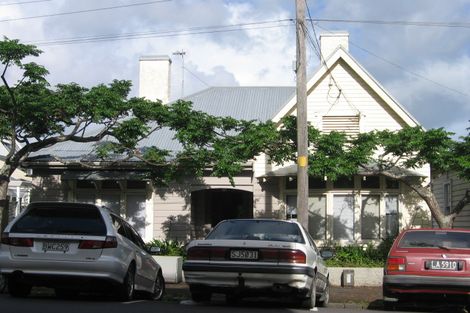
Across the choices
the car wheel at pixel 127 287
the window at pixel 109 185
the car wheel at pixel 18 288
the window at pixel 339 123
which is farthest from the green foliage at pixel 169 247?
the car wheel at pixel 18 288

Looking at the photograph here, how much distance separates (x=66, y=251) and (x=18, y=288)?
1.34 metres

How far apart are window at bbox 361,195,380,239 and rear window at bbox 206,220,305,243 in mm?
10091

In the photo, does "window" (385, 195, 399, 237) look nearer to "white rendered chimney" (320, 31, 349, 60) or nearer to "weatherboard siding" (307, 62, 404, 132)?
"weatherboard siding" (307, 62, 404, 132)

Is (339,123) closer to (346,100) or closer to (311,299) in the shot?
(346,100)

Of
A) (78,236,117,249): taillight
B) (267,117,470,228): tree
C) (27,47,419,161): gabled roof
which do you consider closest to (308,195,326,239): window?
(27,47,419,161): gabled roof

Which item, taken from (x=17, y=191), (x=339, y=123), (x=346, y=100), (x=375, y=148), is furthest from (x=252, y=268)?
(x=17, y=191)

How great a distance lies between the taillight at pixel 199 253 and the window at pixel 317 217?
1108 centimetres

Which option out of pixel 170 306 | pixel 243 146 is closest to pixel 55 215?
pixel 170 306

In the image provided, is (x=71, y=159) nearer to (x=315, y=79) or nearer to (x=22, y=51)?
(x=22, y=51)

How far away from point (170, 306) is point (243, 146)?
288 inches

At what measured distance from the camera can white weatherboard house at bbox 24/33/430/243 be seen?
20.7 metres

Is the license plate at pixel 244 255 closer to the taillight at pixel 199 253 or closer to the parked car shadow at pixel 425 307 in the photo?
the taillight at pixel 199 253

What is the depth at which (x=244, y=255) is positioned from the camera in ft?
33.3

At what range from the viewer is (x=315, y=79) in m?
21.1
